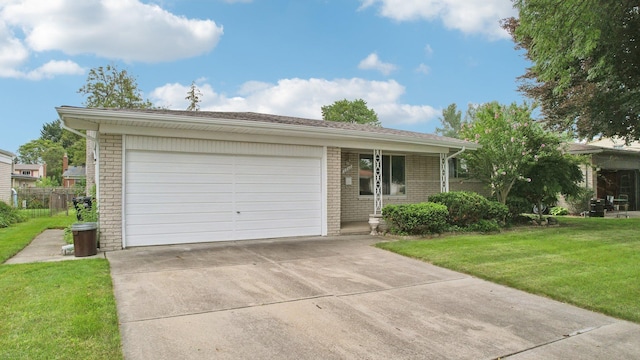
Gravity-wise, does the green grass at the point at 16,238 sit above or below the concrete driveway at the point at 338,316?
above

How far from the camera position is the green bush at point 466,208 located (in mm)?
11172

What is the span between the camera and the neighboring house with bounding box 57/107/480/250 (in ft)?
26.1

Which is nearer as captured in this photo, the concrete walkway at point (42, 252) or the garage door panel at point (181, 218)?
the concrete walkway at point (42, 252)

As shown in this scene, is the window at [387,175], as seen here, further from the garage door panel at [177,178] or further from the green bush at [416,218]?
the garage door panel at [177,178]

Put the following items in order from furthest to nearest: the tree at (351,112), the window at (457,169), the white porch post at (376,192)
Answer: the tree at (351,112) < the window at (457,169) < the white porch post at (376,192)

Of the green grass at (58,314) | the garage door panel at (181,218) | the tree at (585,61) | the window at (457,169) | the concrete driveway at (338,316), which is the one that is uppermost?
the tree at (585,61)

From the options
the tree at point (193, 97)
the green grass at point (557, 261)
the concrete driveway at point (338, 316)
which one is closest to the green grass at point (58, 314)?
the concrete driveway at point (338, 316)

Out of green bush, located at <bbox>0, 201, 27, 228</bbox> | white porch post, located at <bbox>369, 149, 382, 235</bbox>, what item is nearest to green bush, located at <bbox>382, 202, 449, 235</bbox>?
white porch post, located at <bbox>369, 149, 382, 235</bbox>

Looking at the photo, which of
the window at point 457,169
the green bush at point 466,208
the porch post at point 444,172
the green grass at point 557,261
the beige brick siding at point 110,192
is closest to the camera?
the green grass at point 557,261

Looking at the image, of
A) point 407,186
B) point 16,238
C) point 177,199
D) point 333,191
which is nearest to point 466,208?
point 407,186

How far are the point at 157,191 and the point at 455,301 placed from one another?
Result: 21.4ft

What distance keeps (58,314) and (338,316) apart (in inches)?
118

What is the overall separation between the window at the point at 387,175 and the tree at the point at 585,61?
500 centimetres

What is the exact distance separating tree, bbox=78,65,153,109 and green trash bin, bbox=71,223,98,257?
3090 cm
